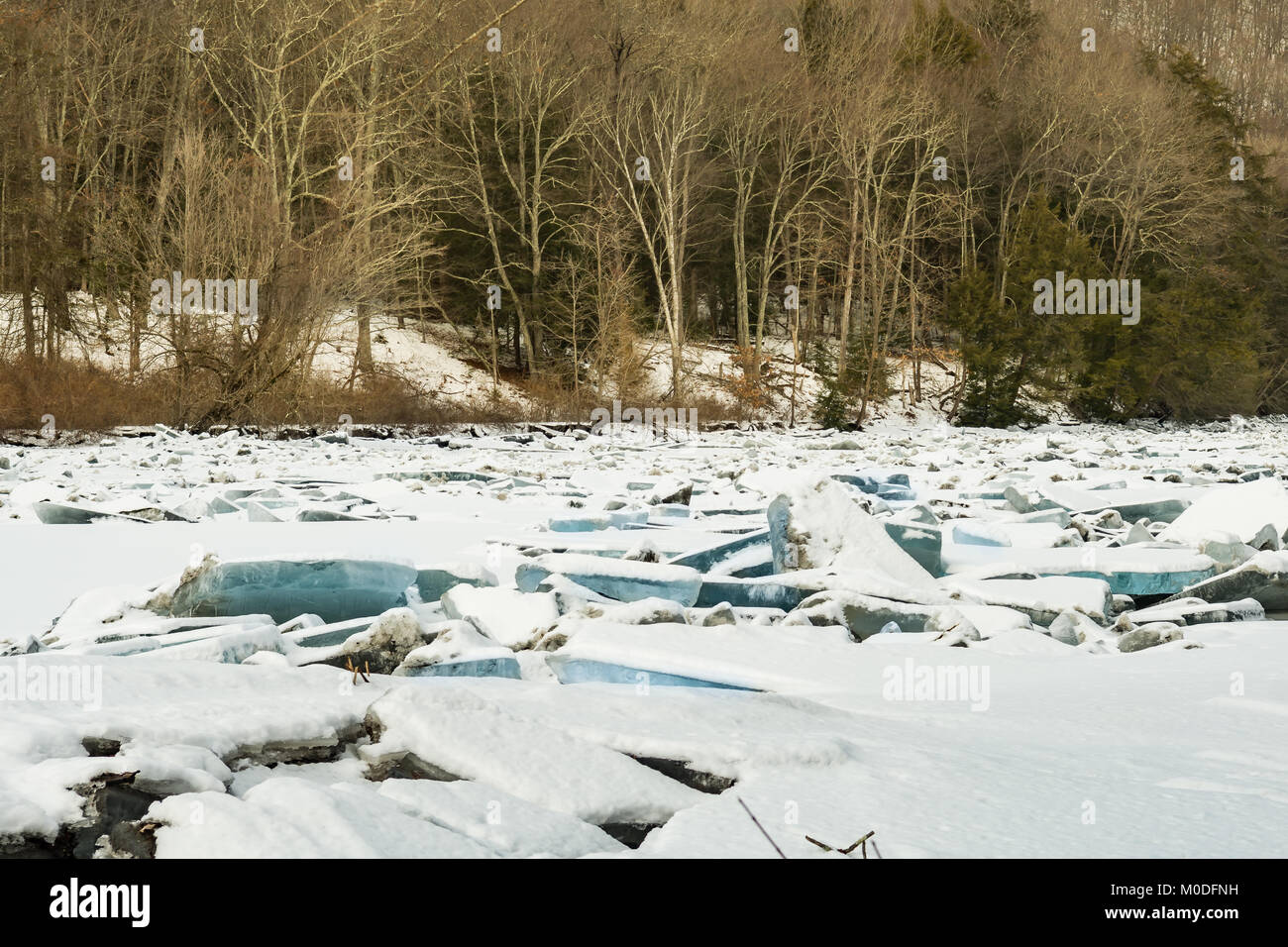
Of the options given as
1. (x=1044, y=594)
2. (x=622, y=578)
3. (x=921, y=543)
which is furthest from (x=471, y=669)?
(x=921, y=543)

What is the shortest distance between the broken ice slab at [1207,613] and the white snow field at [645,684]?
0.01 m

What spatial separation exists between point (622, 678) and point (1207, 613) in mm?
1984

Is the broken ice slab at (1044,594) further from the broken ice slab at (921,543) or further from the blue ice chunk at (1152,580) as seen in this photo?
the broken ice slab at (921,543)

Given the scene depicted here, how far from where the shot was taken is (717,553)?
4.12 m

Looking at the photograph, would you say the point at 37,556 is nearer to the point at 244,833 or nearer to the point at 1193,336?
the point at 244,833

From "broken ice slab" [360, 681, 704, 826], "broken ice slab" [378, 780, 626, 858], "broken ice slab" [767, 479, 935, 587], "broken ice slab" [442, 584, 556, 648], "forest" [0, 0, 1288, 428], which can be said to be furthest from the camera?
"forest" [0, 0, 1288, 428]

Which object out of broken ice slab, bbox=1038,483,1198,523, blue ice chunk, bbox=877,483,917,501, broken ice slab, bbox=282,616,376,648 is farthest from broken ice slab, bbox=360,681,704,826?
blue ice chunk, bbox=877,483,917,501

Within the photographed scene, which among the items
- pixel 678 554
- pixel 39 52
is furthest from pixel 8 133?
pixel 678 554

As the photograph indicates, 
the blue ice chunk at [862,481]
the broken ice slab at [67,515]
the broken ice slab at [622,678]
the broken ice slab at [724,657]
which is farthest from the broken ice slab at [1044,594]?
the broken ice slab at [67,515]

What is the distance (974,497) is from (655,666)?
4971mm

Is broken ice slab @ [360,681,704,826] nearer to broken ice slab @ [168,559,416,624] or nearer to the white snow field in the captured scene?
the white snow field

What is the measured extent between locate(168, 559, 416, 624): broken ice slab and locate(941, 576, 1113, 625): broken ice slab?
1.85 meters

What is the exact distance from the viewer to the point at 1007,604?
138 inches

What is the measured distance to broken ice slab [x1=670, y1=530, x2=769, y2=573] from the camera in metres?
4.02
